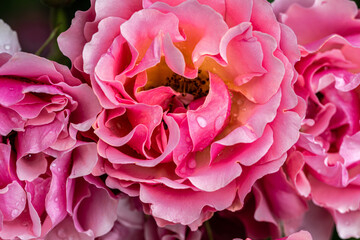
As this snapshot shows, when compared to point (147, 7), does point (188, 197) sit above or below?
below

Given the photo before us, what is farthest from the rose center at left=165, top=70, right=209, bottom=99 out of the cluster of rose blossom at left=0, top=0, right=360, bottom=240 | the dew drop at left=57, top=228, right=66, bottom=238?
the dew drop at left=57, top=228, right=66, bottom=238

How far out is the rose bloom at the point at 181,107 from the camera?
39cm

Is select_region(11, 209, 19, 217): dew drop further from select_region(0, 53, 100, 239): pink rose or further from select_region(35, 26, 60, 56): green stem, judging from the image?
select_region(35, 26, 60, 56): green stem

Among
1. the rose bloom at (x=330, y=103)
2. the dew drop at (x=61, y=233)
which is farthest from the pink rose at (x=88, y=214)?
the rose bloom at (x=330, y=103)

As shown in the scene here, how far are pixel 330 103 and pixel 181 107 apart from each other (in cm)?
12

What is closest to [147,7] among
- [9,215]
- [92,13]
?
[92,13]

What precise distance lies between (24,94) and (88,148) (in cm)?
5

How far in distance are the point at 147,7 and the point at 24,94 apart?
90mm

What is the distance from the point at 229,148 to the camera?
415 mm

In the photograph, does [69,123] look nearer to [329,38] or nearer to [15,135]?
[15,135]

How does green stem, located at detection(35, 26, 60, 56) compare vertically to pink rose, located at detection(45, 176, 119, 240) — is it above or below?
above

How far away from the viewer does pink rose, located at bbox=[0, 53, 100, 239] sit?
1.28 ft

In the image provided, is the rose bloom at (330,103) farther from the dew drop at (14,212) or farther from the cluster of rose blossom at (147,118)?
the dew drop at (14,212)

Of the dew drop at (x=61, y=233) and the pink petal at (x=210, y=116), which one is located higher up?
the pink petal at (x=210, y=116)
